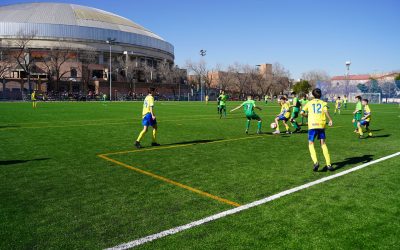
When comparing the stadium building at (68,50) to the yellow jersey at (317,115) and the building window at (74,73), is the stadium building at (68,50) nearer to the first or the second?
the building window at (74,73)

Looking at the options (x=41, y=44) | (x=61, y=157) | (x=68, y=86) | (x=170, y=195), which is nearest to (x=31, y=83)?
(x=68, y=86)

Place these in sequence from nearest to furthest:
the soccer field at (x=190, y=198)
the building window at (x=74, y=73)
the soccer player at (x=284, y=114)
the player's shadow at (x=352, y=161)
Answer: the soccer field at (x=190, y=198) → the player's shadow at (x=352, y=161) → the soccer player at (x=284, y=114) → the building window at (x=74, y=73)

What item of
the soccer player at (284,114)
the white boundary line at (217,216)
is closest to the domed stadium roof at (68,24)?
the soccer player at (284,114)

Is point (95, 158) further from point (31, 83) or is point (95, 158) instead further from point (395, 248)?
point (31, 83)

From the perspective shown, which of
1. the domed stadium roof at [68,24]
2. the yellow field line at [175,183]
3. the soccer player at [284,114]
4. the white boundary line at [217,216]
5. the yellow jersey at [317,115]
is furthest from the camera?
the domed stadium roof at [68,24]

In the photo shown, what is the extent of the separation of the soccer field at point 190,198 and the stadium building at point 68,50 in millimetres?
69606

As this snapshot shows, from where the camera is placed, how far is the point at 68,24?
89.5 meters

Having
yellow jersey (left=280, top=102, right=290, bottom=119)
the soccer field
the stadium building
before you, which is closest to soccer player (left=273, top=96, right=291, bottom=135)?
yellow jersey (left=280, top=102, right=290, bottom=119)

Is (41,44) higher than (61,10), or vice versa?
(61,10)

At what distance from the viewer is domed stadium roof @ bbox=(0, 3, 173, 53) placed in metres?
86.3

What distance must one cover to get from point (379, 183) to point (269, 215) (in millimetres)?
3371

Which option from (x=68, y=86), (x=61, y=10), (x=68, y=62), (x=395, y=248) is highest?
(x=61, y=10)

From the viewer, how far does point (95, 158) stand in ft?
32.4

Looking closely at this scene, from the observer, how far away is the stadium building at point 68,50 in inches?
3110
